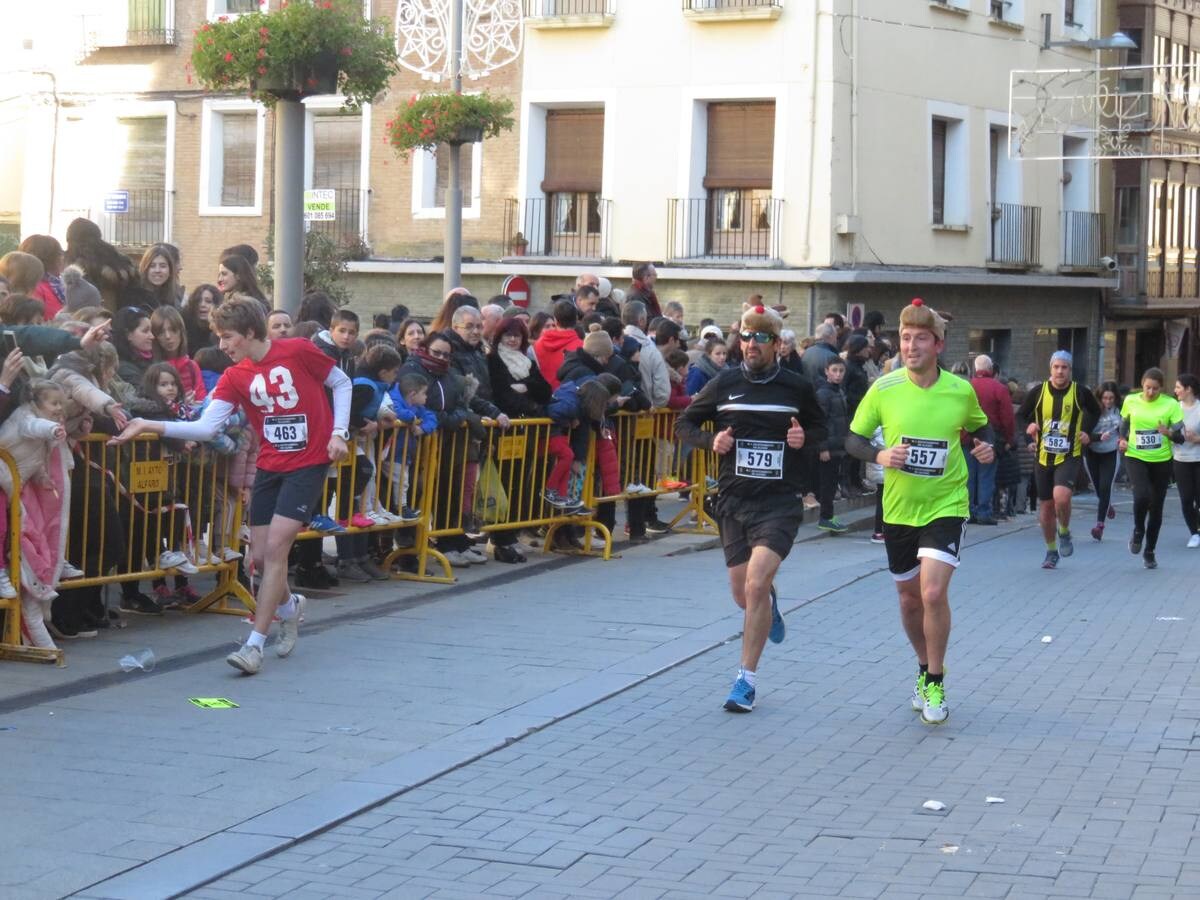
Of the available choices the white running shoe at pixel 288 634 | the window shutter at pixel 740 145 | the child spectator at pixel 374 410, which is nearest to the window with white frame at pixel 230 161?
the window shutter at pixel 740 145

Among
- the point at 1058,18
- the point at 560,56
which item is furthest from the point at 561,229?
the point at 1058,18

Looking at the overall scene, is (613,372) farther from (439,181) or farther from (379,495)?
(439,181)

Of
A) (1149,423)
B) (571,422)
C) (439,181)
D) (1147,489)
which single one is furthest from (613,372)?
(439,181)

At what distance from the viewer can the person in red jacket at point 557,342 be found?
14.9m

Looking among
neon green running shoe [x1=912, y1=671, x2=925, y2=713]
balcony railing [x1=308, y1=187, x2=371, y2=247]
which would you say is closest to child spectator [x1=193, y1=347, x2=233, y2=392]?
neon green running shoe [x1=912, y1=671, x2=925, y2=713]

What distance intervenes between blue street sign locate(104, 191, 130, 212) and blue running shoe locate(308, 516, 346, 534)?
21.1 metres

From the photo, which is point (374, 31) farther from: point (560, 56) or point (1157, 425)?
point (560, 56)

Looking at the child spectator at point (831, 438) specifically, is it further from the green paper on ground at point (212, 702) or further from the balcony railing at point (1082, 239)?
the balcony railing at point (1082, 239)

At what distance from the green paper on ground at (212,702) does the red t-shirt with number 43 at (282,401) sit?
4.08ft

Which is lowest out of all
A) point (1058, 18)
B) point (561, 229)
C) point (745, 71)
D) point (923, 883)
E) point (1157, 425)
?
point (923, 883)

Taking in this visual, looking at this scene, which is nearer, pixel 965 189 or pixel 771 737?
pixel 771 737

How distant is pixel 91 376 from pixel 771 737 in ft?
13.5

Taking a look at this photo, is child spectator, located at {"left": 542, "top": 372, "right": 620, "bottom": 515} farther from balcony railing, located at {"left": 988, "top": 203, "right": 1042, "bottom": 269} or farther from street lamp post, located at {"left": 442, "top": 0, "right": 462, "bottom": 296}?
balcony railing, located at {"left": 988, "top": 203, "right": 1042, "bottom": 269}

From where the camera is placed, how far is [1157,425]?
1711 cm
